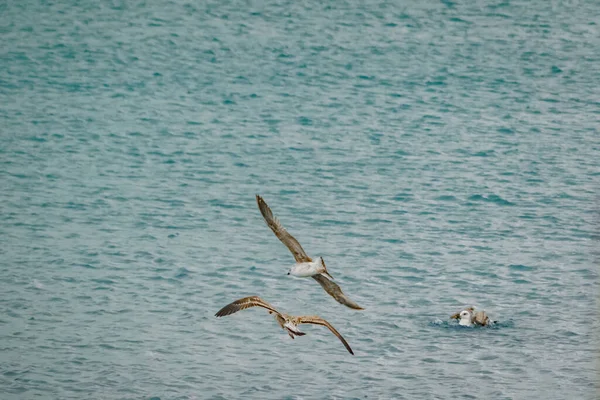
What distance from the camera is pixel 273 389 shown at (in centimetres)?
2030

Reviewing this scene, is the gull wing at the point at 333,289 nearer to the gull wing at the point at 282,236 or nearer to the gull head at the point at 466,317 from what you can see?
the gull wing at the point at 282,236

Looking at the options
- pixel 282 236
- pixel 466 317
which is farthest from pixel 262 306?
pixel 466 317

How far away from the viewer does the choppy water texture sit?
2148 cm

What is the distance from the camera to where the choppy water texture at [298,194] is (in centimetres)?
2148

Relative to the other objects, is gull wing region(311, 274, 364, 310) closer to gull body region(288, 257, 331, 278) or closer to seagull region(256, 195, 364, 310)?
seagull region(256, 195, 364, 310)

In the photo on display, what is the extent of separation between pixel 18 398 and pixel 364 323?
6.74 metres

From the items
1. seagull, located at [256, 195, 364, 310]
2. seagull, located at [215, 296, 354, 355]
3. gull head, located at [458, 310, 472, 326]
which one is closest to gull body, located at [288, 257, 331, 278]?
seagull, located at [256, 195, 364, 310]

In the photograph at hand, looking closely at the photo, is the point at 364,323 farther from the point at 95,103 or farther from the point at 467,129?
the point at 95,103

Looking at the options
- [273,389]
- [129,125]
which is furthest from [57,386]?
[129,125]

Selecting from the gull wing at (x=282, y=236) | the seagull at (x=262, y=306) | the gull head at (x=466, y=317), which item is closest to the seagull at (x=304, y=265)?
the gull wing at (x=282, y=236)

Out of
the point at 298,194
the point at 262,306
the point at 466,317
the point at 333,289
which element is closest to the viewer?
the point at 262,306

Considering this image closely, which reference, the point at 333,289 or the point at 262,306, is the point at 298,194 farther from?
the point at 262,306

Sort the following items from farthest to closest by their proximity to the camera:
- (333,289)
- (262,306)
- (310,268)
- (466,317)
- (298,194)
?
(298,194) → (466,317) → (333,289) → (310,268) → (262,306)

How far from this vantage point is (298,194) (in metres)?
30.0
